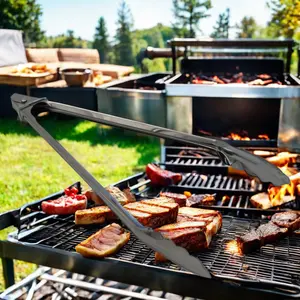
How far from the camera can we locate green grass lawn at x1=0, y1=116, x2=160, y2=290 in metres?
2.56

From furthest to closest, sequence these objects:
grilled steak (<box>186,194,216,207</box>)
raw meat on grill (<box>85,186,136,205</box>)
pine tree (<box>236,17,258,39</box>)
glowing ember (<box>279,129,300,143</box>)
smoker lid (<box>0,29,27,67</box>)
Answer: pine tree (<box>236,17,258,39</box>) < glowing ember (<box>279,129,300,143</box>) < smoker lid (<box>0,29,27,67</box>) < grilled steak (<box>186,194,216,207</box>) < raw meat on grill (<box>85,186,136,205</box>)

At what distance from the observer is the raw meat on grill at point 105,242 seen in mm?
1317

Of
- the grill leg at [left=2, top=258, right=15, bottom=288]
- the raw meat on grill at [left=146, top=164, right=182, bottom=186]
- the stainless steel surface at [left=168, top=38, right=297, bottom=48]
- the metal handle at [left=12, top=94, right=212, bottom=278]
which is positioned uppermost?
→ the stainless steel surface at [left=168, top=38, right=297, bottom=48]

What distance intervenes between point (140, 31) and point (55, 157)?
6.08ft

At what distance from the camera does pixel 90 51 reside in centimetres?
793

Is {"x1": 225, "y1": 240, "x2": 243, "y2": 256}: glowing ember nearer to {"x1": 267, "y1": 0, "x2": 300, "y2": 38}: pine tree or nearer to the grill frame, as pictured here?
the grill frame

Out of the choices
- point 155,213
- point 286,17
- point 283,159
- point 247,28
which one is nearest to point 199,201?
point 155,213

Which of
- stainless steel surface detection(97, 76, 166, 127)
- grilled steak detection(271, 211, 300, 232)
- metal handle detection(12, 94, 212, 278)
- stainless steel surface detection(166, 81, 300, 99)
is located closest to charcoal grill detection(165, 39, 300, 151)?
stainless steel surface detection(166, 81, 300, 99)

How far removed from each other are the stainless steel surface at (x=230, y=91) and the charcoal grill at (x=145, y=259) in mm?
1877

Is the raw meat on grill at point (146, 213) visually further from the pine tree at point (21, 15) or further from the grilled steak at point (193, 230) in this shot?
the pine tree at point (21, 15)

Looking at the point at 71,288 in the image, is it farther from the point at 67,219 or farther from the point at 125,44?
the point at 125,44

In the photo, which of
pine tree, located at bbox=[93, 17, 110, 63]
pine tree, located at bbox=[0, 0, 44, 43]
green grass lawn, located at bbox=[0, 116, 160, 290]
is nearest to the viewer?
pine tree, located at bbox=[0, 0, 44, 43]

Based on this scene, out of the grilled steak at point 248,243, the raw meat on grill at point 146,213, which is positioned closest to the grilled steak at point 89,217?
the raw meat on grill at point 146,213

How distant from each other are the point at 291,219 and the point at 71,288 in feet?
3.63
